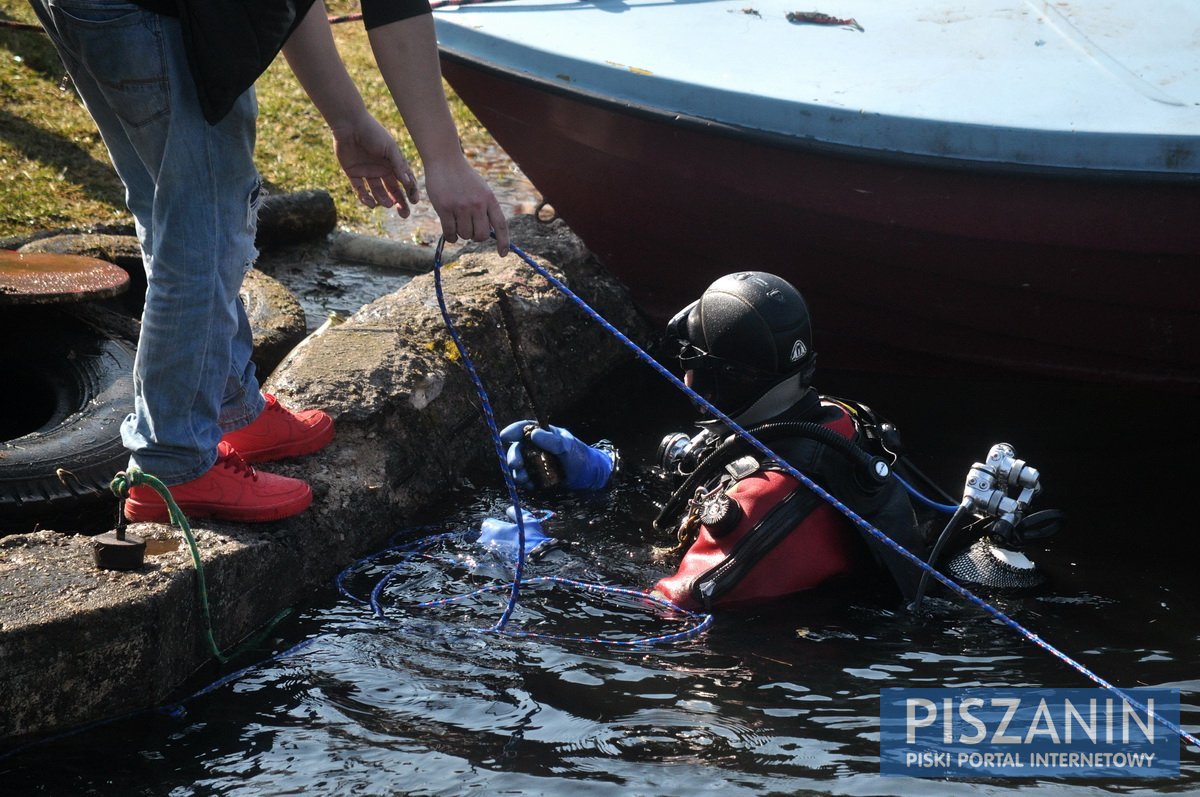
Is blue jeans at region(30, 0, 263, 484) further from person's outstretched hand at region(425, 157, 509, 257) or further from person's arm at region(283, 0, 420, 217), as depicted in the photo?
person's outstretched hand at region(425, 157, 509, 257)

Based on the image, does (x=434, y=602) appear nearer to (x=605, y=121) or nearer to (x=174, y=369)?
(x=174, y=369)

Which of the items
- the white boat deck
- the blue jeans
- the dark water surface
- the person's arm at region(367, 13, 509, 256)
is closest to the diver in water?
the dark water surface

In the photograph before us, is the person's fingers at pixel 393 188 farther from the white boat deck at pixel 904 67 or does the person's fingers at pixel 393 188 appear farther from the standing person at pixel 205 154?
the white boat deck at pixel 904 67

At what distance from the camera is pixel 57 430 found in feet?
12.3

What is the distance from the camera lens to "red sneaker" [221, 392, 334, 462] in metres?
3.46

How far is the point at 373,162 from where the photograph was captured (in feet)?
10.3

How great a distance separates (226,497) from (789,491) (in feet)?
5.10

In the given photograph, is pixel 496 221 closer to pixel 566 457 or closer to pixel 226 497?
pixel 226 497

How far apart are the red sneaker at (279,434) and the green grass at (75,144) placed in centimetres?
248

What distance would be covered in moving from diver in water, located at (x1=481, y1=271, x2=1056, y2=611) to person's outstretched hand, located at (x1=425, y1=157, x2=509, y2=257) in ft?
3.20

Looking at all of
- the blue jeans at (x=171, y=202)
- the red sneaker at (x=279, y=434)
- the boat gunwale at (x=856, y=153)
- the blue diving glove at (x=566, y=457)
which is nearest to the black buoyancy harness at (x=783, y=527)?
the blue diving glove at (x=566, y=457)

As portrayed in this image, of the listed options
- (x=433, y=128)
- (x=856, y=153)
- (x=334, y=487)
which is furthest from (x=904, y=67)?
(x=334, y=487)

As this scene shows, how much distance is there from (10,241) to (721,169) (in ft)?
9.80

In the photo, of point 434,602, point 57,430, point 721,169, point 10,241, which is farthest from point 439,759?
point 10,241
